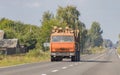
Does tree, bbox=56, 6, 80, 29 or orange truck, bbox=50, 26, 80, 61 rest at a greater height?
tree, bbox=56, 6, 80, 29

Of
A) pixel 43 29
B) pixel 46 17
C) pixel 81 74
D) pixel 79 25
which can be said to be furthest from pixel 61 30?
pixel 46 17

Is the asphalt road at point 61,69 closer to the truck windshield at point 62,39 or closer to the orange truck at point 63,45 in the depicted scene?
the orange truck at point 63,45

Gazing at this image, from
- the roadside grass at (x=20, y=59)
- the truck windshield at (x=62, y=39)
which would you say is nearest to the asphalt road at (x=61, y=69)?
the roadside grass at (x=20, y=59)

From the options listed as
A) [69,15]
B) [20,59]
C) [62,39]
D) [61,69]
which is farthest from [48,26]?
[61,69]

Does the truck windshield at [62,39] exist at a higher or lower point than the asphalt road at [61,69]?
higher

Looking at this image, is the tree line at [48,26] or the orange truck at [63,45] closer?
→ the orange truck at [63,45]

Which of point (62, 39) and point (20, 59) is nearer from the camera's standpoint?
point (62, 39)

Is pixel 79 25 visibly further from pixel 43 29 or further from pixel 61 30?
pixel 61 30

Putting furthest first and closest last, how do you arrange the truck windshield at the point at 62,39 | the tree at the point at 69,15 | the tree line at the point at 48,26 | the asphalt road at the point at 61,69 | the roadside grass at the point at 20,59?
the tree at the point at 69,15, the tree line at the point at 48,26, the truck windshield at the point at 62,39, the roadside grass at the point at 20,59, the asphalt road at the point at 61,69

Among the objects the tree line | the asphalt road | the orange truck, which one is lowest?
the asphalt road

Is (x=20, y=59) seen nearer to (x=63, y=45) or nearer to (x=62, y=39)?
(x=62, y=39)

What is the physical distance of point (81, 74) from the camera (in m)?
23.8

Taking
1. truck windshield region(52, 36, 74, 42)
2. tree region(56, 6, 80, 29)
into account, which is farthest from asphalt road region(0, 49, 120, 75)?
tree region(56, 6, 80, 29)

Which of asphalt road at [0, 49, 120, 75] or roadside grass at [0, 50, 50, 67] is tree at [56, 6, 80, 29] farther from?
asphalt road at [0, 49, 120, 75]
